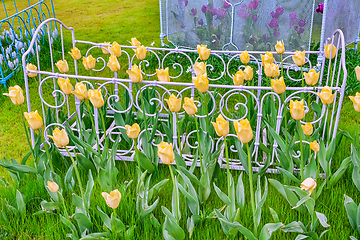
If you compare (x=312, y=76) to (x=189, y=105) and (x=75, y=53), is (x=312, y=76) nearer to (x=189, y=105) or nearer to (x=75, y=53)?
(x=189, y=105)

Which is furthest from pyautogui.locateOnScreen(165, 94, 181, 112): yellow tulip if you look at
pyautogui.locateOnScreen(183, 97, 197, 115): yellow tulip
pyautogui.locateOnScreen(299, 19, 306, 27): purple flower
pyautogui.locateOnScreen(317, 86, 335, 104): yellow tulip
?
pyautogui.locateOnScreen(299, 19, 306, 27): purple flower

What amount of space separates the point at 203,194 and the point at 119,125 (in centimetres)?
95

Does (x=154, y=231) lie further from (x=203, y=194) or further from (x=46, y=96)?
(x=46, y=96)

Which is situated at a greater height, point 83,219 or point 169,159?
point 169,159

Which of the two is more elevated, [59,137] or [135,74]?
[135,74]

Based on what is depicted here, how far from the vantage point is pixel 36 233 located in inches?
84.9

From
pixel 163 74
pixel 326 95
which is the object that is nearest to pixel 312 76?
pixel 326 95

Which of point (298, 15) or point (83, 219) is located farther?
point (298, 15)

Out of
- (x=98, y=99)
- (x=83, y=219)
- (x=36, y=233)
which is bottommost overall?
(x=36, y=233)

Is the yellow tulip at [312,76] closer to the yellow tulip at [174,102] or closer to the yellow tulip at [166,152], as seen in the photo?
the yellow tulip at [174,102]

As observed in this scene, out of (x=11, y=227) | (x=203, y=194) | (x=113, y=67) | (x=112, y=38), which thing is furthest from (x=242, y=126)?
(x=112, y=38)

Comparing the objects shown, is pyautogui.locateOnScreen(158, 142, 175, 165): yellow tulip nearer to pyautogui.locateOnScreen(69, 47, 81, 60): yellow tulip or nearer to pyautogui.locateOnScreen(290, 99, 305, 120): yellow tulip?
pyautogui.locateOnScreen(290, 99, 305, 120): yellow tulip

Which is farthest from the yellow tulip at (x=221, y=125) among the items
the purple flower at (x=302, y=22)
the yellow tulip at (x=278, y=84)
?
the purple flower at (x=302, y=22)

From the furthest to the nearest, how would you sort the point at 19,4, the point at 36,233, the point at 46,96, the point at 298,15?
the point at 19,4 < the point at 298,15 < the point at 46,96 < the point at 36,233
